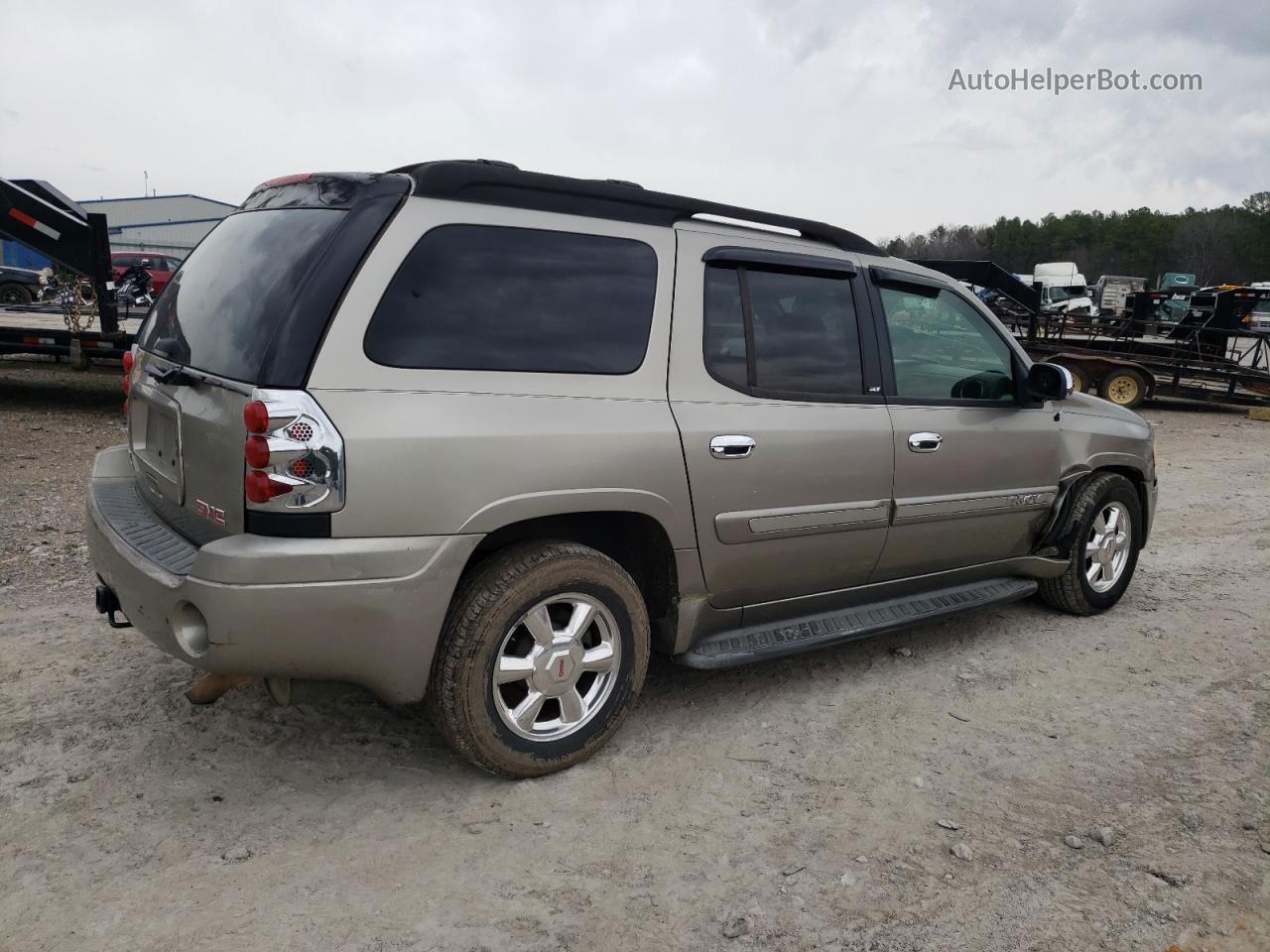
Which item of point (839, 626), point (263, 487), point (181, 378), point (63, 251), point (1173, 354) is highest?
point (63, 251)

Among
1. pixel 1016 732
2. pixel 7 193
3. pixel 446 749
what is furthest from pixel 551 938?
pixel 7 193

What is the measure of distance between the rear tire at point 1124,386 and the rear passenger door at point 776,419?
1266 centimetres

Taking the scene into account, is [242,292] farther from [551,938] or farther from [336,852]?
[551,938]

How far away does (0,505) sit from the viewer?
20.2ft

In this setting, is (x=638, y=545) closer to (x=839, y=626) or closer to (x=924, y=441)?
(x=839, y=626)

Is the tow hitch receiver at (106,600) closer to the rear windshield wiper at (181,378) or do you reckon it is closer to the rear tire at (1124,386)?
the rear windshield wiper at (181,378)

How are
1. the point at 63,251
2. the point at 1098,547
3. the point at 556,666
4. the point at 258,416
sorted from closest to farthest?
the point at 258,416 → the point at 556,666 → the point at 1098,547 → the point at 63,251

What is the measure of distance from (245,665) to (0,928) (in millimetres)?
820

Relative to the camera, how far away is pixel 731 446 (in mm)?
3422

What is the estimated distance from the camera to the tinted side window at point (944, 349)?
4.12m

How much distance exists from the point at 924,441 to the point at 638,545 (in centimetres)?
135

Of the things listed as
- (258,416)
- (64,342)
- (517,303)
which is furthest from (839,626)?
(64,342)

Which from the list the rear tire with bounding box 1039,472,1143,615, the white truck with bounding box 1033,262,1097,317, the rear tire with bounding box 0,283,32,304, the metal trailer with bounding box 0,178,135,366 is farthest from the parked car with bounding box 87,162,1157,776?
the white truck with bounding box 1033,262,1097,317

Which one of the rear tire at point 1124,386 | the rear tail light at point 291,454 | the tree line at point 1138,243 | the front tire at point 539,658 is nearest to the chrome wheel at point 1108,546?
the front tire at point 539,658
